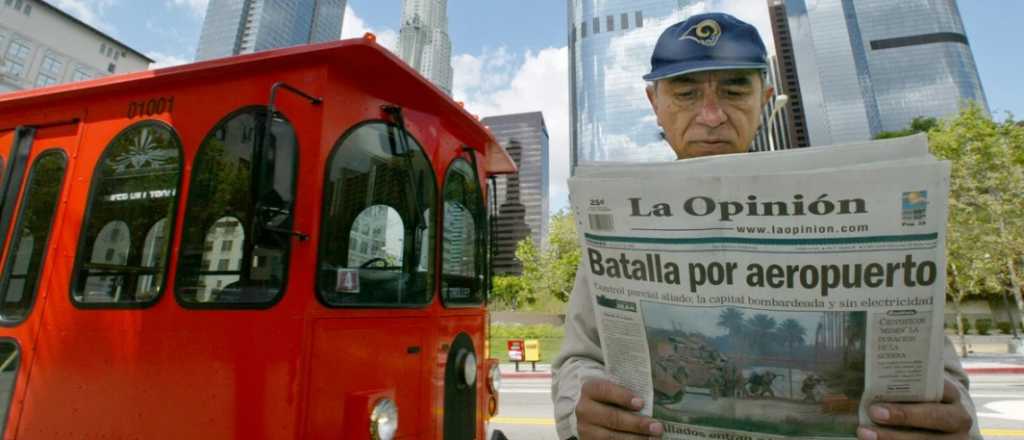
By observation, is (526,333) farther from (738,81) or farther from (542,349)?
(738,81)

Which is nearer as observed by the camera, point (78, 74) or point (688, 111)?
point (688, 111)

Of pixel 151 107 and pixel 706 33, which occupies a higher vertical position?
pixel 151 107

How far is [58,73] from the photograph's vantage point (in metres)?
39.3

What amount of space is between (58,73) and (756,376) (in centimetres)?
5745

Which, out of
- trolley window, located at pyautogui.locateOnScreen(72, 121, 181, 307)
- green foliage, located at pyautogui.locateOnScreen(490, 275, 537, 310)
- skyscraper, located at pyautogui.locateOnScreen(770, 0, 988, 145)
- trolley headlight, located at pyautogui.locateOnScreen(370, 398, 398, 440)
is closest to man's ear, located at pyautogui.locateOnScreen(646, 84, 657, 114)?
trolley headlight, located at pyautogui.locateOnScreen(370, 398, 398, 440)

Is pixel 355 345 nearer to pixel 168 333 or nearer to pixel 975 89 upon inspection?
pixel 168 333

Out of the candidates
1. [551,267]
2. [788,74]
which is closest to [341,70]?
[551,267]

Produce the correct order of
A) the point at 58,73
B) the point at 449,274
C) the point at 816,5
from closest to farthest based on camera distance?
the point at 449,274 < the point at 58,73 < the point at 816,5

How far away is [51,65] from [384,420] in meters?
56.4

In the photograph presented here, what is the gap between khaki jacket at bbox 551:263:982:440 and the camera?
3.77 feet

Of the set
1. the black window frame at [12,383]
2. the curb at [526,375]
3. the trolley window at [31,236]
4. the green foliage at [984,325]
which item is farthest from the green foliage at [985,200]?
the green foliage at [984,325]

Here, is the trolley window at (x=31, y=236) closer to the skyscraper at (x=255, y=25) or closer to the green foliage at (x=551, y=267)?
the green foliage at (x=551, y=267)

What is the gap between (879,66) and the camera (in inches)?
2633

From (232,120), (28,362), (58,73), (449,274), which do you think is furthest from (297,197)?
(58,73)
